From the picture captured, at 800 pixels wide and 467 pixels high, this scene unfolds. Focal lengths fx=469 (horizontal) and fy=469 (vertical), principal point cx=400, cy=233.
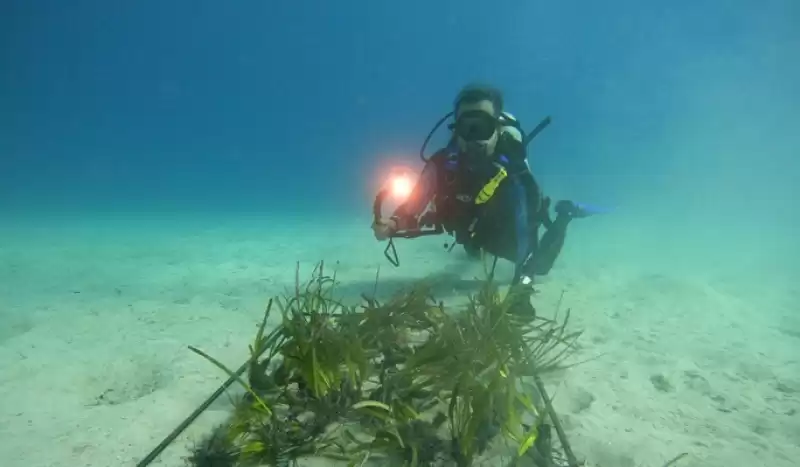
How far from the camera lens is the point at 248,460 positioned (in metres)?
2.17

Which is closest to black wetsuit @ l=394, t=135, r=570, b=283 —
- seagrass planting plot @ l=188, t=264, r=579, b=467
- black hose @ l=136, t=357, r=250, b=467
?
seagrass planting plot @ l=188, t=264, r=579, b=467

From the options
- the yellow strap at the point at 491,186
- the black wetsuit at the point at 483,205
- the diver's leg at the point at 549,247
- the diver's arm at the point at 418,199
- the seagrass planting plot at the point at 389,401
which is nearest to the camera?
the seagrass planting plot at the point at 389,401

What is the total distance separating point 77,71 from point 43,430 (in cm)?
10850

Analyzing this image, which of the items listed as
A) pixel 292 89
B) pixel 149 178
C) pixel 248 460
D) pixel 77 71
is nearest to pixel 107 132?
pixel 77 71

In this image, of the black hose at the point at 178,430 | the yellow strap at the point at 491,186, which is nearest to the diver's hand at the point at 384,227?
the yellow strap at the point at 491,186

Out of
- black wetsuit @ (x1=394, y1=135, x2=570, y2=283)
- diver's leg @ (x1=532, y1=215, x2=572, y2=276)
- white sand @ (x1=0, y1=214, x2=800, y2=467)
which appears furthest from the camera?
diver's leg @ (x1=532, y1=215, x2=572, y2=276)

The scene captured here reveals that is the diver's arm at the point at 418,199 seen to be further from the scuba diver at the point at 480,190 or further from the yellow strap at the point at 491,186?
the yellow strap at the point at 491,186

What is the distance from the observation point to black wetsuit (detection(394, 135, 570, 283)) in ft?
15.6

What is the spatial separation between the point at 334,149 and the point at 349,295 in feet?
199

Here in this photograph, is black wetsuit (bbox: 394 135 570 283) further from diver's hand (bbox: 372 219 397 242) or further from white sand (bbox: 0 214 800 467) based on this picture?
white sand (bbox: 0 214 800 467)

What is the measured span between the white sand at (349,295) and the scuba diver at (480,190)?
3.00 feet

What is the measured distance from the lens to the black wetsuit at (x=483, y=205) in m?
4.75

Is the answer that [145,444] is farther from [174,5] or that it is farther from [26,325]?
[174,5]

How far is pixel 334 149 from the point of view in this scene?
64.1 m
